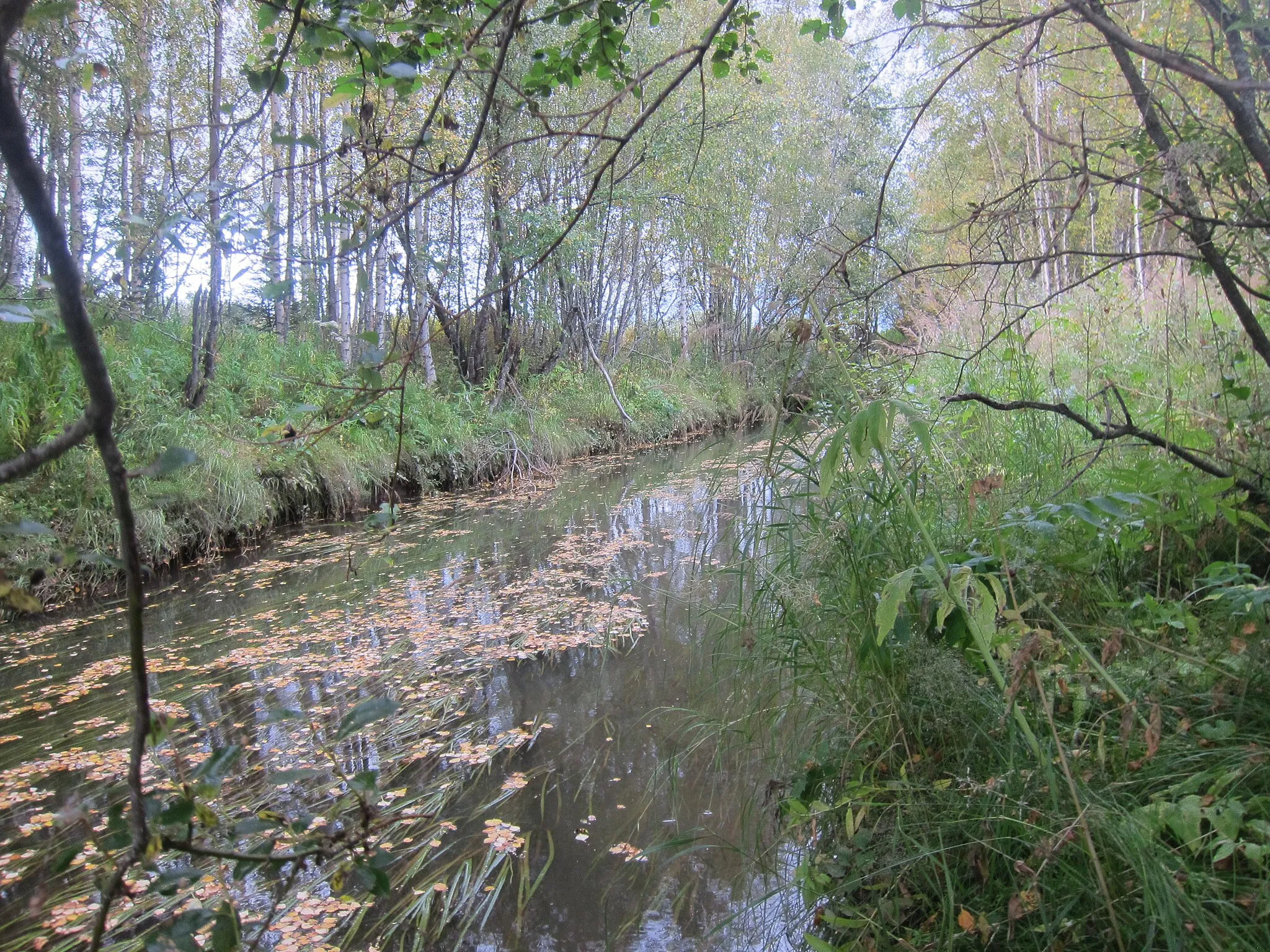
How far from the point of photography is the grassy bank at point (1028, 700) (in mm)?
1223

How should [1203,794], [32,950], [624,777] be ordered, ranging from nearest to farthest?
[1203,794]
[32,950]
[624,777]

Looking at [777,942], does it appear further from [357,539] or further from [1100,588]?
[357,539]

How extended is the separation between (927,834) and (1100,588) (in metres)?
0.86

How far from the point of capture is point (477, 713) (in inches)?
124

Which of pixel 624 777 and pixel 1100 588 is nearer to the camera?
pixel 1100 588

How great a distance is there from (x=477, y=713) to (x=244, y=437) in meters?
4.41

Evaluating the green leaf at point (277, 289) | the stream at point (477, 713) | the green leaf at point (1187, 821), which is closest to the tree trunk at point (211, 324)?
the stream at point (477, 713)

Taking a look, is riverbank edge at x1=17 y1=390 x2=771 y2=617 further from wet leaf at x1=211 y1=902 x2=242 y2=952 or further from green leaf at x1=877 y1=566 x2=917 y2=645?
wet leaf at x1=211 y1=902 x2=242 y2=952

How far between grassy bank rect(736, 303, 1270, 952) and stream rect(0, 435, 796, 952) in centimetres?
38

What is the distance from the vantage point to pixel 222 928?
0.72 meters

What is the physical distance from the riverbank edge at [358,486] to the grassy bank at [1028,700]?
1.06 meters

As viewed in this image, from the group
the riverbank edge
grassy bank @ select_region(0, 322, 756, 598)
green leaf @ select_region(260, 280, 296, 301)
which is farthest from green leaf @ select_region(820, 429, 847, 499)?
the riverbank edge

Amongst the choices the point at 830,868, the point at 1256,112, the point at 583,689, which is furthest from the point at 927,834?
the point at 583,689

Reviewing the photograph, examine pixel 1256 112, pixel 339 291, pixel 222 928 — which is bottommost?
pixel 222 928
